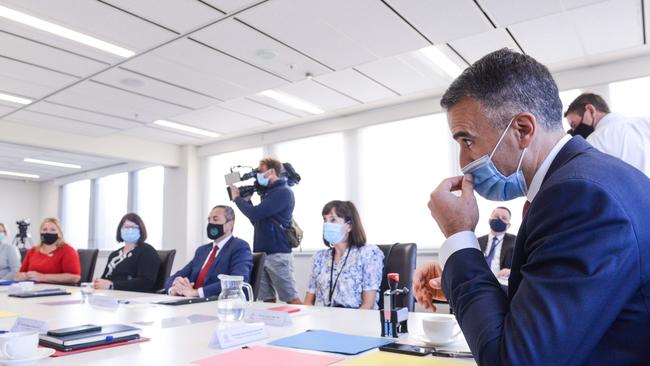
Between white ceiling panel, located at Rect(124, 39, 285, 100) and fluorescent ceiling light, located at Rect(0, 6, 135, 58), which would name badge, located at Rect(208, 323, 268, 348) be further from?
fluorescent ceiling light, located at Rect(0, 6, 135, 58)

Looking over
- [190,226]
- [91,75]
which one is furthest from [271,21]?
[190,226]

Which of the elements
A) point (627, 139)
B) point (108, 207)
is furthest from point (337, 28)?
point (108, 207)

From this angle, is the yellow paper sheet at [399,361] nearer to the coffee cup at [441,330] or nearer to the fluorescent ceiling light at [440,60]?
the coffee cup at [441,330]

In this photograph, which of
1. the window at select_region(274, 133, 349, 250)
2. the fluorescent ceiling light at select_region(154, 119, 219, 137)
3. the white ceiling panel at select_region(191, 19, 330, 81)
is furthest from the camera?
the window at select_region(274, 133, 349, 250)

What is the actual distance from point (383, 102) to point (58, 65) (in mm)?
3301

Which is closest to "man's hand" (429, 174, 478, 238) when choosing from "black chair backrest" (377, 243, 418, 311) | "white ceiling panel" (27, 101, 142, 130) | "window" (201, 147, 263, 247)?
"black chair backrest" (377, 243, 418, 311)

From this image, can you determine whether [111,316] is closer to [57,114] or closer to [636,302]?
[636,302]

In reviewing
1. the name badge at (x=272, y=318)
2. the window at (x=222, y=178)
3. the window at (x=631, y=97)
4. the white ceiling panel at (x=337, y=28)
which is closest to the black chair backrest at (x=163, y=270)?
the white ceiling panel at (x=337, y=28)

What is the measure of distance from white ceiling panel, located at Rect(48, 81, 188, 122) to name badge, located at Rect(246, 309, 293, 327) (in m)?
3.56

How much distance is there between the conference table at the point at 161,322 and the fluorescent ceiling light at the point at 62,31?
71.6 inches

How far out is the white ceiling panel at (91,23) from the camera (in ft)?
9.72

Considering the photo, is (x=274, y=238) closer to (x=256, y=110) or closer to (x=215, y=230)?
(x=215, y=230)

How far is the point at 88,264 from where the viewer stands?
436 cm

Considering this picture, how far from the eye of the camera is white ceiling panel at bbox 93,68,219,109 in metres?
4.19
